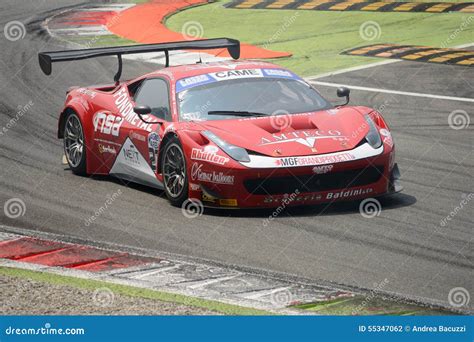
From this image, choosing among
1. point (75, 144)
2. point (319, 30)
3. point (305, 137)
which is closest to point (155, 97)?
point (75, 144)

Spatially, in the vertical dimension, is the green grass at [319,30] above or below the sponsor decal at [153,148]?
below

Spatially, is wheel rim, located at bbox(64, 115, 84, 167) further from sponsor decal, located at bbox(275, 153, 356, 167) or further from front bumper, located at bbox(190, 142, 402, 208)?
sponsor decal, located at bbox(275, 153, 356, 167)

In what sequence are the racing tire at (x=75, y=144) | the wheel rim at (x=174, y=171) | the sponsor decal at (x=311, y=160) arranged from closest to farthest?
1. the sponsor decal at (x=311, y=160)
2. the wheel rim at (x=174, y=171)
3. the racing tire at (x=75, y=144)

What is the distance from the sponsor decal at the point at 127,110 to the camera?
1120 centimetres

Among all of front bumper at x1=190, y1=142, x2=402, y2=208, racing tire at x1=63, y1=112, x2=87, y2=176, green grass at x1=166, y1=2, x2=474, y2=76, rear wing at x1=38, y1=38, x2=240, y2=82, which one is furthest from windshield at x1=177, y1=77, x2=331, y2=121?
green grass at x1=166, y1=2, x2=474, y2=76

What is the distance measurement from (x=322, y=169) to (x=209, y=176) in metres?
1.01

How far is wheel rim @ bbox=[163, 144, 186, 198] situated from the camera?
33.5 ft

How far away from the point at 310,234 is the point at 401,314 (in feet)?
8.16

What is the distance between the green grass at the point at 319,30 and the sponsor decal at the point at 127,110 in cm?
774

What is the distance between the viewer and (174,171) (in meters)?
10.4

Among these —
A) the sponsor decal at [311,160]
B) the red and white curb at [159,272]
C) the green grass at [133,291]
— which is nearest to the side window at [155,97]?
the sponsor decal at [311,160]

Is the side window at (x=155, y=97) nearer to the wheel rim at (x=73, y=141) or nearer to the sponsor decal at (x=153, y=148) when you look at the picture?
the sponsor decal at (x=153, y=148)

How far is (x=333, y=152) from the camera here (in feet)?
32.2
